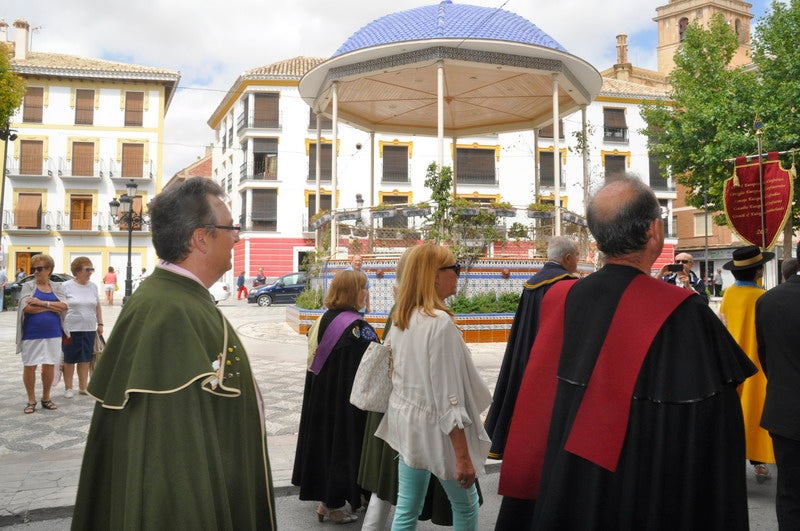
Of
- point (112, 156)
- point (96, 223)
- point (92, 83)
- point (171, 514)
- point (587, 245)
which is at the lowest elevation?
point (171, 514)

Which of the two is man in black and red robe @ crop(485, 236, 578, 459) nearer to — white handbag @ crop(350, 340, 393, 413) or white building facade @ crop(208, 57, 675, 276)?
white handbag @ crop(350, 340, 393, 413)

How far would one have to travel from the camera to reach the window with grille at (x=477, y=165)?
36.5 metres

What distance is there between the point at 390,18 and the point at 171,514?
13795 mm

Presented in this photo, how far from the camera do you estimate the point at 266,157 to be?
35.9 metres

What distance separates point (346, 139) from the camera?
117 feet

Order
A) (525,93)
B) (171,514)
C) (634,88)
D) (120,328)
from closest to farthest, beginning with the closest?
(171,514) → (120,328) → (525,93) → (634,88)

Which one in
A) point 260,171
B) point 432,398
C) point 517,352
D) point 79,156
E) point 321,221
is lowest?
point 432,398

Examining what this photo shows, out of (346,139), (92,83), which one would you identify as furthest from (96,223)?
(346,139)

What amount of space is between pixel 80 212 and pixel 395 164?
1792 cm

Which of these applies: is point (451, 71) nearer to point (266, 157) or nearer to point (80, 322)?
point (80, 322)

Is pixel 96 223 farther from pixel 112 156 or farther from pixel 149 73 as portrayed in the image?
pixel 149 73

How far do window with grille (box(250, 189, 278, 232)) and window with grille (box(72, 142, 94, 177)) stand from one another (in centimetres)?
995

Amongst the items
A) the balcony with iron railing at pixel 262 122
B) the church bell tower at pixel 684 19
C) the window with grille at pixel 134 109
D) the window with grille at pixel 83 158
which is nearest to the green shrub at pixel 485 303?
the balcony with iron railing at pixel 262 122

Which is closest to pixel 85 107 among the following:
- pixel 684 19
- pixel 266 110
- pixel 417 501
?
pixel 266 110
